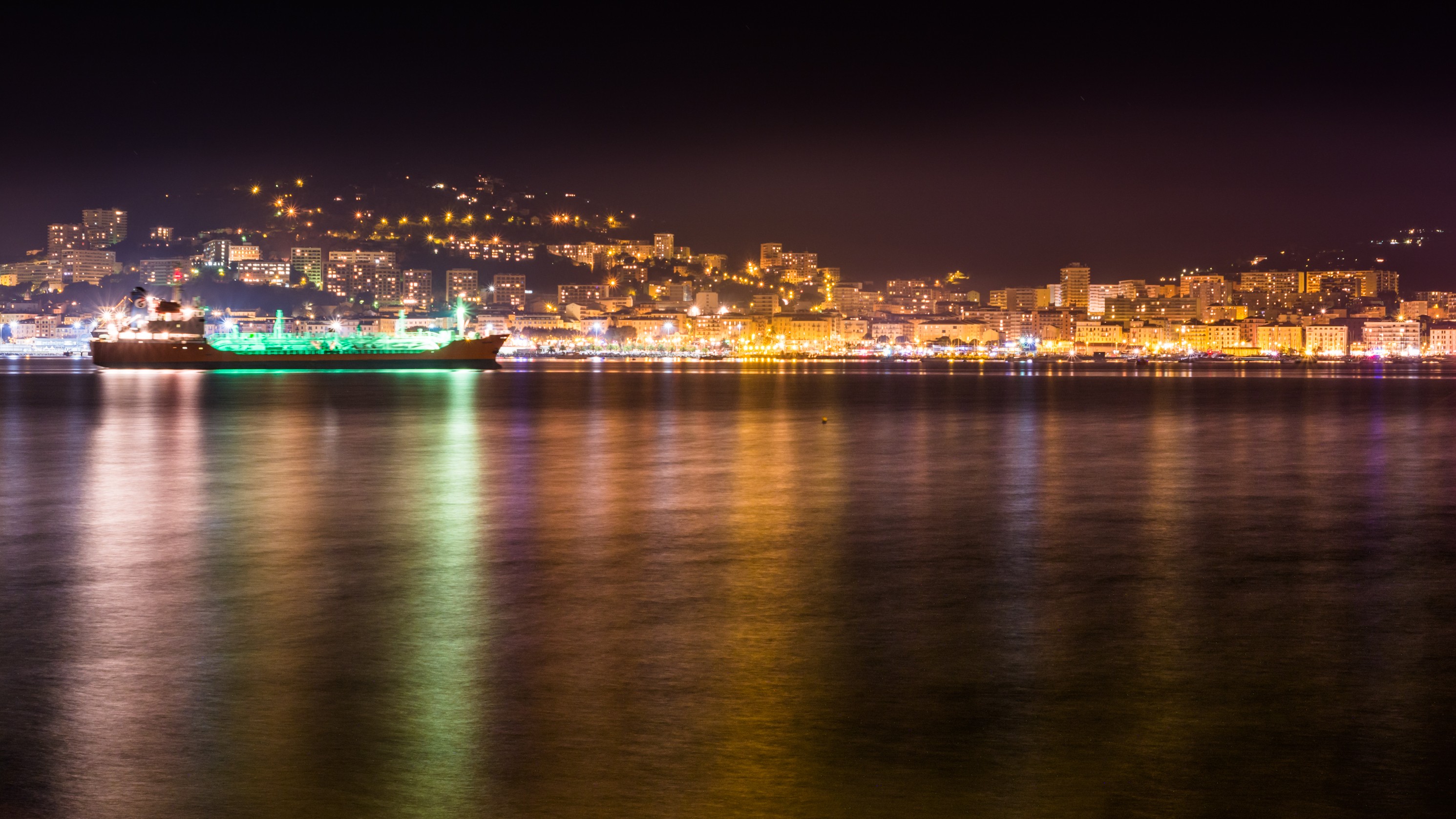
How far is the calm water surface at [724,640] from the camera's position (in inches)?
193

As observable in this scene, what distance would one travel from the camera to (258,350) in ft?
320

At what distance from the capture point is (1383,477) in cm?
1900

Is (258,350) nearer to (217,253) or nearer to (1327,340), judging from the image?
(217,253)

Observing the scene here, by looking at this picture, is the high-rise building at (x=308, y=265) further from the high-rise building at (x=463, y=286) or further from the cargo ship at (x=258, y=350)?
the cargo ship at (x=258, y=350)

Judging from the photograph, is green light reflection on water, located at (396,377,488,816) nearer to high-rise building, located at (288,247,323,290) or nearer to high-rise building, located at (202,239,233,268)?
high-rise building, located at (288,247,323,290)

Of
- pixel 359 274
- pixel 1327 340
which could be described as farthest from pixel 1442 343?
pixel 359 274

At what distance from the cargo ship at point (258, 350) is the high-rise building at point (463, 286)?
90.1m

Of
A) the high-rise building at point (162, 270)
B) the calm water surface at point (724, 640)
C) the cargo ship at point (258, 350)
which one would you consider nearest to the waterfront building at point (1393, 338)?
the cargo ship at point (258, 350)

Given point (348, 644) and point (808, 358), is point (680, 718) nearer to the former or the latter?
point (348, 644)

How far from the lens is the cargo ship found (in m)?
92.9

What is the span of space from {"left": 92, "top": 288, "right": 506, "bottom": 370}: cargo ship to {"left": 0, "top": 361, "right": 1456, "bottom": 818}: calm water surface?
77.0 metres

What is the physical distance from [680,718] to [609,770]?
79cm

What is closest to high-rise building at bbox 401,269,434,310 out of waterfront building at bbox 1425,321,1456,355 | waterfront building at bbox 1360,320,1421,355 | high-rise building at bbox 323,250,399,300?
high-rise building at bbox 323,250,399,300

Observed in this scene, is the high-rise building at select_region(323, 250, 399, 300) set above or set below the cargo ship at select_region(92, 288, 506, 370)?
above
